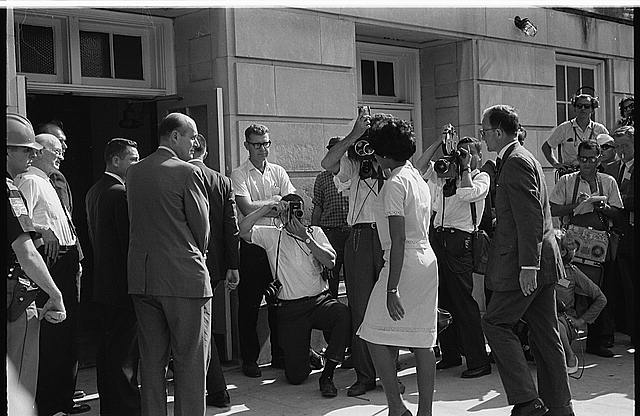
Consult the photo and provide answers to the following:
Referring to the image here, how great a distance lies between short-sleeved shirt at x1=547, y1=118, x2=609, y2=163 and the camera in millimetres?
9594

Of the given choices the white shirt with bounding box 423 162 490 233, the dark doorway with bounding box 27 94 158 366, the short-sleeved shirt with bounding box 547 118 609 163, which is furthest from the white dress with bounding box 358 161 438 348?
the short-sleeved shirt with bounding box 547 118 609 163

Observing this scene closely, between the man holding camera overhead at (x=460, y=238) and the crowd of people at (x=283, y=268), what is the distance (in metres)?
0.02

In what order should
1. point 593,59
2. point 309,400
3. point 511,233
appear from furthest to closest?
point 593,59
point 309,400
point 511,233

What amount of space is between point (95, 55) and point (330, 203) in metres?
2.43

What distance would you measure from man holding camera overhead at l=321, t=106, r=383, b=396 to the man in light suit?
1375 mm

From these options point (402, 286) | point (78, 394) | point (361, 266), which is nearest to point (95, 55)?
point (78, 394)

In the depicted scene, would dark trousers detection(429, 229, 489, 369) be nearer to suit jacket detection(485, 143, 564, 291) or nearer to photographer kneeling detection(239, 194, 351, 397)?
photographer kneeling detection(239, 194, 351, 397)

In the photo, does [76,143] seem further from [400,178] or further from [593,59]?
[593,59]

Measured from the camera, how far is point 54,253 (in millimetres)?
5727

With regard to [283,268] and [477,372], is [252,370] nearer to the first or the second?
[283,268]

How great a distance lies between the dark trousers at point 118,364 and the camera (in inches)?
225

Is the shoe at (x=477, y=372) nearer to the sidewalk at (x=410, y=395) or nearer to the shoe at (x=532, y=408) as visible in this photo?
the sidewalk at (x=410, y=395)

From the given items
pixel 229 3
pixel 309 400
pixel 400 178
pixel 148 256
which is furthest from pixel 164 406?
pixel 229 3

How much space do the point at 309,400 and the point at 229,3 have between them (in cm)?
345
